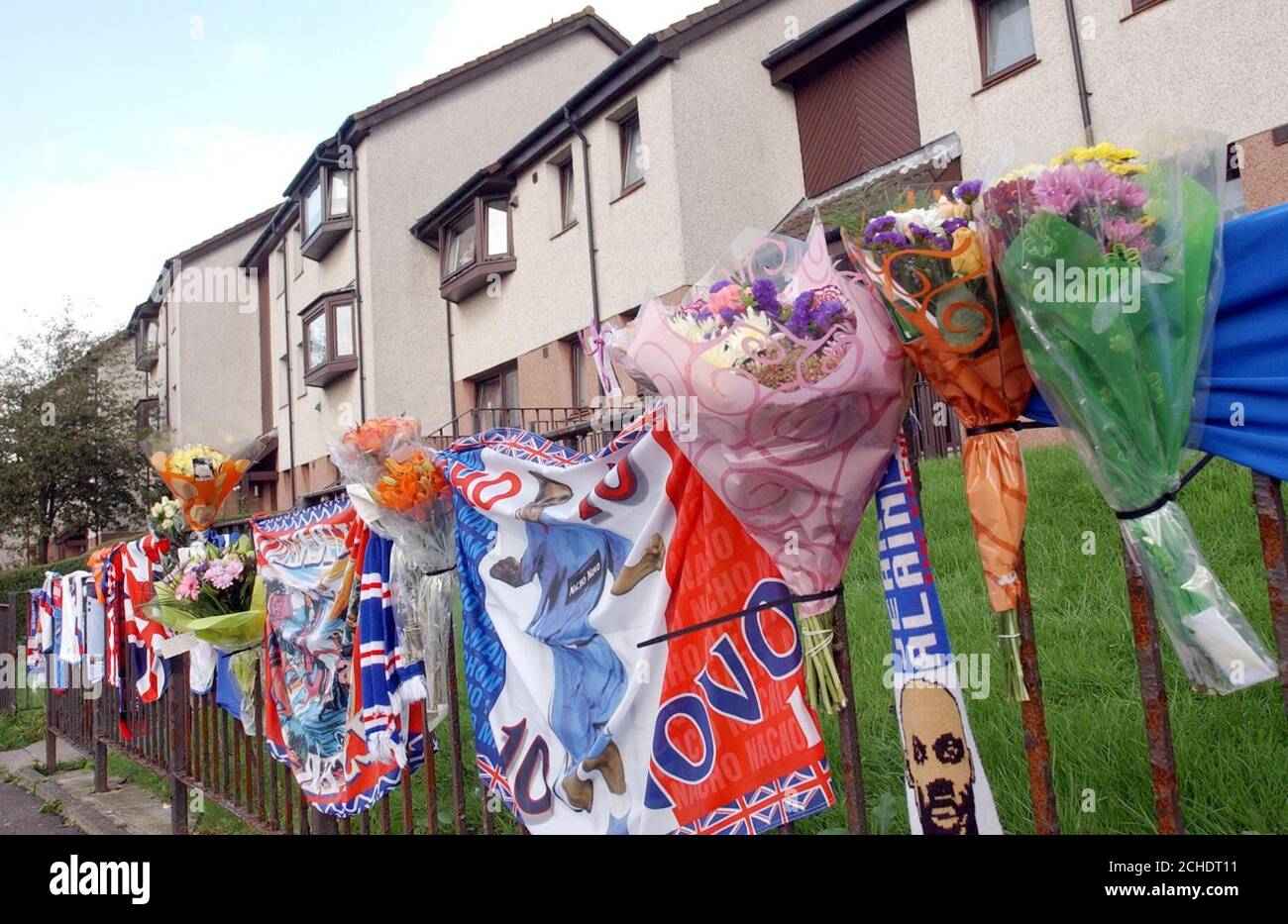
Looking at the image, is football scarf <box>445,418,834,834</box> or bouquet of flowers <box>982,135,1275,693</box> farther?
Result: football scarf <box>445,418,834,834</box>

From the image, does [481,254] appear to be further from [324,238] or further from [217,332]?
[217,332]

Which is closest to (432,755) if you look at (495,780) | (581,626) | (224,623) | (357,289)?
(495,780)

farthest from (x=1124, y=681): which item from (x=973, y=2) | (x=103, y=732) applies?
(x=973, y=2)

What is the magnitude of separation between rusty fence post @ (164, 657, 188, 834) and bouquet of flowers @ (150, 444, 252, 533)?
0.85 metres

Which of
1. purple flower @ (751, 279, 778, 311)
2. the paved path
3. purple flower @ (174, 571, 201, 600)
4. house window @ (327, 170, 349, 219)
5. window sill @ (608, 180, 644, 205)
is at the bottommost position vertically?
the paved path

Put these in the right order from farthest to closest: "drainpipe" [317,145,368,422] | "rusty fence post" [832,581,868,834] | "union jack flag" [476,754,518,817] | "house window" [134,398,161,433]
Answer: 1. "house window" [134,398,161,433]
2. "drainpipe" [317,145,368,422]
3. "union jack flag" [476,754,518,817]
4. "rusty fence post" [832,581,868,834]

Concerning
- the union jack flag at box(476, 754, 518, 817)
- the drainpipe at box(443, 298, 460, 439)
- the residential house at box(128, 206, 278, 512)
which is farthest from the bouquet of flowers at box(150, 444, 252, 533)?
the residential house at box(128, 206, 278, 512)

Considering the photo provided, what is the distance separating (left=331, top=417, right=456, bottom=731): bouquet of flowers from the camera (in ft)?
11.3

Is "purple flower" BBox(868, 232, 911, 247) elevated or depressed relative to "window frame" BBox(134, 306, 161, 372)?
depressed

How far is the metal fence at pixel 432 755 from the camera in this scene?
189cm

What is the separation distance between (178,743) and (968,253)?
5282 mm

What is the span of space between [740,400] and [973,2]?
38.1ft

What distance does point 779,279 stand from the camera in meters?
2.03

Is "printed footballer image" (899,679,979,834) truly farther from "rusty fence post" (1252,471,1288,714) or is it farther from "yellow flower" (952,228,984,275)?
"yellow flower" (952,228,984,275)
